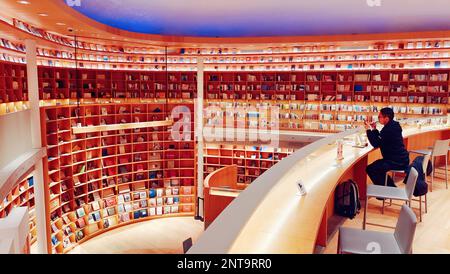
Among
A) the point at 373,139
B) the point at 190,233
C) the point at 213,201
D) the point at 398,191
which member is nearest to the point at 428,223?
the point at 398,191

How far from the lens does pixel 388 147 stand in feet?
13.1

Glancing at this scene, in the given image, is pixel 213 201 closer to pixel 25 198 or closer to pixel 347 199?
pixel 347 199

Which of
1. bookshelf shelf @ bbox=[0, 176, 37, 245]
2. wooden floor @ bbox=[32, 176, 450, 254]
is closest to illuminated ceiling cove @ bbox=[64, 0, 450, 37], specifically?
bookshelf shelf @ bbox=[0, 176, 37, 245]

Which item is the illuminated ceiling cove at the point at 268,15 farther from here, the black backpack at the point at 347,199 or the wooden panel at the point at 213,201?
the black backpack at the point at 347,199

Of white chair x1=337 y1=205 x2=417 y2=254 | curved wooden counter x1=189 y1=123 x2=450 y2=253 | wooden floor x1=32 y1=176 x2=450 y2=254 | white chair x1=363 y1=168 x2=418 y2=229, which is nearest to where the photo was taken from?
curved wooden counter x1=189 y1=123 x2=450 y2=253

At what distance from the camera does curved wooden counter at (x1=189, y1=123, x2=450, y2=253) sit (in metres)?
1.71

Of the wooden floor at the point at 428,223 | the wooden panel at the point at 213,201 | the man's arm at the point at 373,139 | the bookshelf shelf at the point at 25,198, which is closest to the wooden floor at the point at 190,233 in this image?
the wooden floor at the point at 428,223

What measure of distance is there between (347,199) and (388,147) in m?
0.72

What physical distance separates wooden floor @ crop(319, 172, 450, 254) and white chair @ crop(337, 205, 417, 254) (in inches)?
29.5

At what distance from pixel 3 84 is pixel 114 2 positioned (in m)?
2.81

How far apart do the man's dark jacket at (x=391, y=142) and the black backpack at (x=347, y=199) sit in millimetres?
534

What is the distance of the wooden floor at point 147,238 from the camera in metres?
8.34

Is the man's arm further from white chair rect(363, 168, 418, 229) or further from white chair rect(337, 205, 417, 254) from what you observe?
white chair rect(337, 205, 417, 254)
